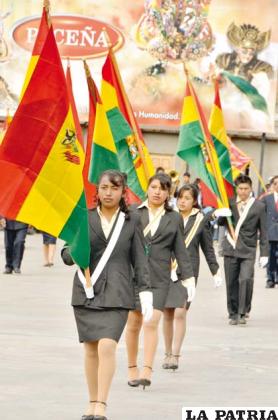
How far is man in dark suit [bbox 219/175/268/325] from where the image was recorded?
15797 mm

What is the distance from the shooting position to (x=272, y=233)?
2259cm

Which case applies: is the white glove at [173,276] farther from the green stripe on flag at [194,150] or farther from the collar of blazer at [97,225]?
the green stripe on flag at [194,150]

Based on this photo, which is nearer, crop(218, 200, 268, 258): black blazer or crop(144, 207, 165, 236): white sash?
crop(144, 207, 165, 236): white sash

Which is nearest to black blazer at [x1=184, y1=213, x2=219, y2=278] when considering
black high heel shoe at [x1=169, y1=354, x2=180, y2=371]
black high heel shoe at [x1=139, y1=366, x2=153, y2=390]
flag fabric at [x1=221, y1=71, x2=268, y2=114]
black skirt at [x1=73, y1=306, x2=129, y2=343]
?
black high heel shoe at [x1=169, y1=354, x2=180, y2=371]

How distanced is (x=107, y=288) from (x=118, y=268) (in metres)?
0.16

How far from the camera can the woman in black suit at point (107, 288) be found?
8656mm

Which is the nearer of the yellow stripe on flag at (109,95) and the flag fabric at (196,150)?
the yellow stripe on flag at (109,95)

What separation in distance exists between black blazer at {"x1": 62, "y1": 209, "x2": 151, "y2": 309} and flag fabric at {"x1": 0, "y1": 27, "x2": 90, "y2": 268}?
168 mm

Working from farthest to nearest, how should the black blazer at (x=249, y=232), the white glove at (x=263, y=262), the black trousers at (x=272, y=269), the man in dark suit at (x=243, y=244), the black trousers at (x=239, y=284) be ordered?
1. the black trousers at (x=272, y=269)
2. the black blazer at (x=249, y=232)
3. the man in dark suit at (x=243, y=244)
4. the black trousers at (x=239, y=284)
5. the white glove at (x=263, y=262)

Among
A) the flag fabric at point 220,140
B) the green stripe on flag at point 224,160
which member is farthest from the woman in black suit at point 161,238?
the flag fabric at point 220,140

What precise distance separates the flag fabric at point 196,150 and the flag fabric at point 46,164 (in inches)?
272

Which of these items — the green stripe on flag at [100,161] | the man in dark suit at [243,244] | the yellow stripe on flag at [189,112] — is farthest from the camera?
the yellow stripe on flag at [189,112]

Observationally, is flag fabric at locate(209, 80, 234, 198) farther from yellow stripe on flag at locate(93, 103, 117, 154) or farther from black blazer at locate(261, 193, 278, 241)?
yellow stripe on flag at locate(93, 103, 117, 154)

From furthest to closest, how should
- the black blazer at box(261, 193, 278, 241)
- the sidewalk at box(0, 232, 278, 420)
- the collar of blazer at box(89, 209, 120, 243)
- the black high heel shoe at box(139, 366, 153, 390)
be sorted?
the black blazer at box(261, 193, 278, 241), the black high heel shoe at box(139, 366, 153, 390), the sidewalk at box(0, 232, 278, 420), the collar of blazer at box(89, 209, 120, 243)
